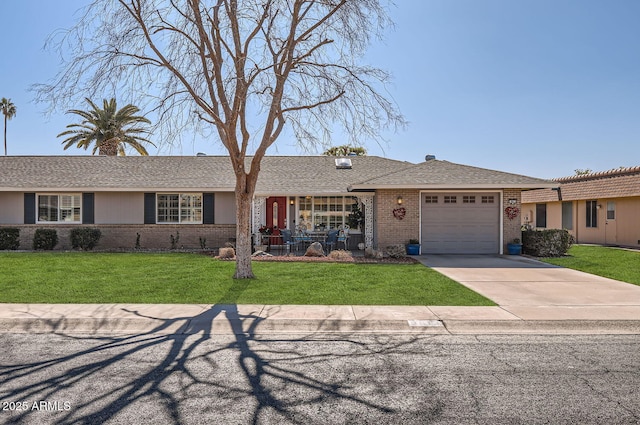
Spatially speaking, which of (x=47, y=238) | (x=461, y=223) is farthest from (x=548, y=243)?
(x=47, y=238)

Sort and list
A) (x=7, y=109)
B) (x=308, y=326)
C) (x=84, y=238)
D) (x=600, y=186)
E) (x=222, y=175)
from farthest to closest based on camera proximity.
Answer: (x=7, y=109), (x=600, y=186), (x=222, y=175), (x=84, y=238), (x=308, y=326)

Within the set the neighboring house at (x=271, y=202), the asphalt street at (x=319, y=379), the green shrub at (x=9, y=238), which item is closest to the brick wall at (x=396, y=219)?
the neighboring house at (x=271, y=202)

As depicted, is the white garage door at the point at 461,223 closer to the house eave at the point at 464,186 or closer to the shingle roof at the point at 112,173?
the house eave at the point at 464,186

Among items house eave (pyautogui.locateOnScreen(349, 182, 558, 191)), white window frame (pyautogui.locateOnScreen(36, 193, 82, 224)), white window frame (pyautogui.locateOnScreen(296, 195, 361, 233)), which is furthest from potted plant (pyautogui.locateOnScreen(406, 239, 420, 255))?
white window frame (pyautogui.locateOnScreen(36, 193, 82, 224))


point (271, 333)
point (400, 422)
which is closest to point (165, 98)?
point (271, 333)

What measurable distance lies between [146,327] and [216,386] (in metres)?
2.89

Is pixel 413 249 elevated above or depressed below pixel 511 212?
below

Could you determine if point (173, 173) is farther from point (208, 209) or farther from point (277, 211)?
point (277, 211)

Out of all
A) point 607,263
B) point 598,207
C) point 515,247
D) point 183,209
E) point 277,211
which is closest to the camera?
point 607,263

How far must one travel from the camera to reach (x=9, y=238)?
716 inches

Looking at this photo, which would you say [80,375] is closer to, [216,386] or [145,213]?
[216,386]

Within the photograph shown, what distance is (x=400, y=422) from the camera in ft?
12.3

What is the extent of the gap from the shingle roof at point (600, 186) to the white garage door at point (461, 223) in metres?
5.31

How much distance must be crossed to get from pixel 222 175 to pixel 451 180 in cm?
1048
